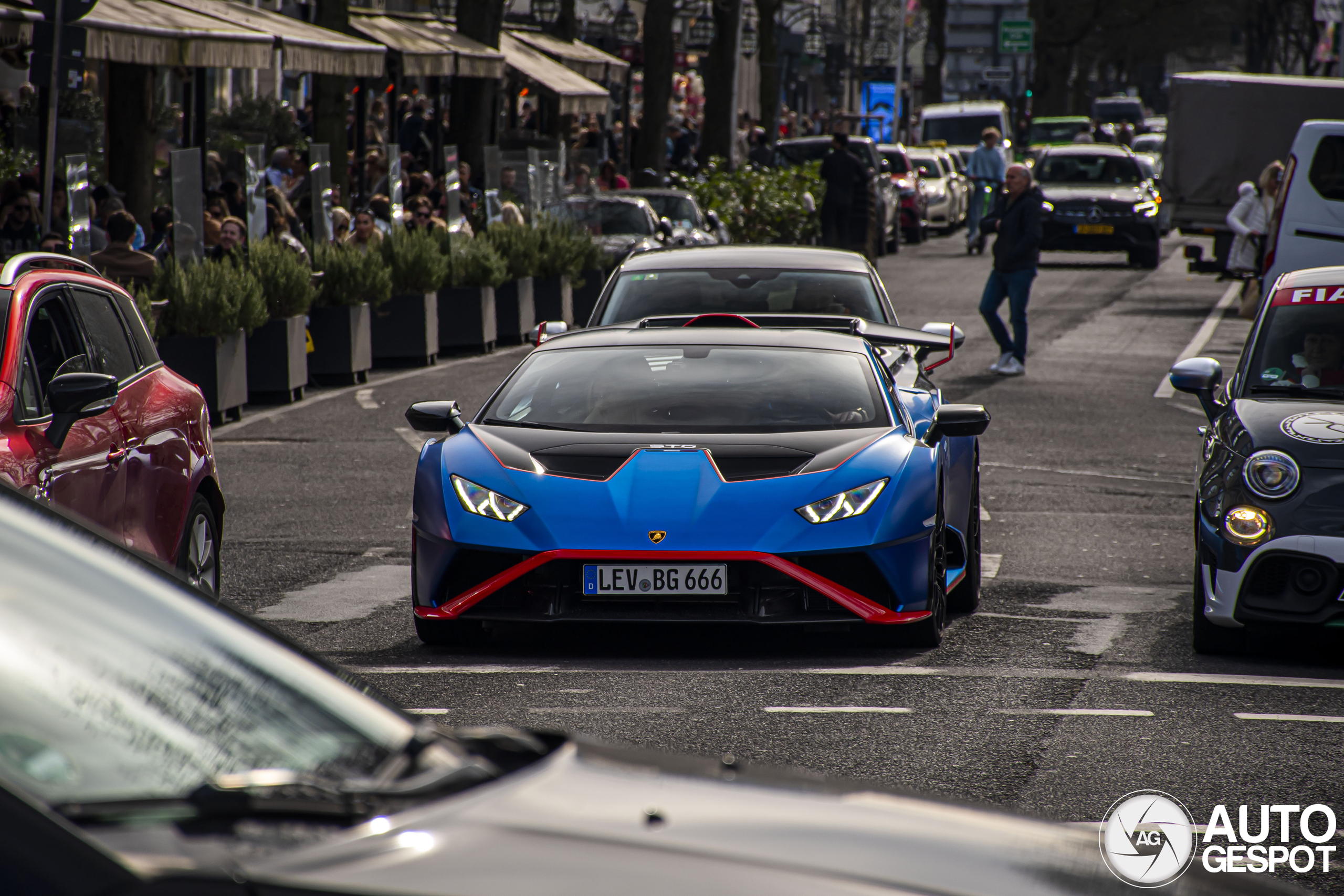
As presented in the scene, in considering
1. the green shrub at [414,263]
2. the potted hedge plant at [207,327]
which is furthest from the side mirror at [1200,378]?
the green shrub at [414,263]

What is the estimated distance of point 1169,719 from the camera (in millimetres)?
6586

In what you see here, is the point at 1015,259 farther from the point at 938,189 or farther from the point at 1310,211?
the point at 938,189

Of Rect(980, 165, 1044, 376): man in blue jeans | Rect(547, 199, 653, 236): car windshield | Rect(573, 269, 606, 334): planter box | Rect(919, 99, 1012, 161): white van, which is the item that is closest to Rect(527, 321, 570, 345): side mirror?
Rect(980, 165, 1044, 376): man in blue jeans

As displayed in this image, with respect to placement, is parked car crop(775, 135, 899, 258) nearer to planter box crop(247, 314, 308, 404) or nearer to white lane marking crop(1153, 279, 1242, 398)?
white lane marking crop(1153, 279, 1242, 398)

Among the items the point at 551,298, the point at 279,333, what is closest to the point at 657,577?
the point at 279,333

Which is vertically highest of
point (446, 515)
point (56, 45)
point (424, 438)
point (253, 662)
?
point (56, 45)

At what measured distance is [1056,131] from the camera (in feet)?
219

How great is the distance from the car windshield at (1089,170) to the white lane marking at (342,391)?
52.9ft

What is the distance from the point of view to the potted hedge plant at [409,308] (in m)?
20.0

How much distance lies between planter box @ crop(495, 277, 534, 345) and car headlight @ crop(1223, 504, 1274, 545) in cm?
1539

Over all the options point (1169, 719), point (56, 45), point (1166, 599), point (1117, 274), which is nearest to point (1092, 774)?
point (1169, 719)

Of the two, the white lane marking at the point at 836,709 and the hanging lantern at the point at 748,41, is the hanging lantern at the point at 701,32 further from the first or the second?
the white lane marking at the point at 836,709

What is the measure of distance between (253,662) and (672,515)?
4902 mm

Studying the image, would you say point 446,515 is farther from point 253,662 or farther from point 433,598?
point 253,662
